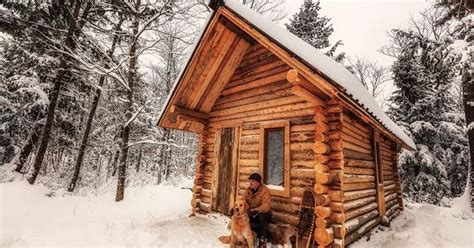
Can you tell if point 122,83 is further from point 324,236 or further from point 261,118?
point 324,236

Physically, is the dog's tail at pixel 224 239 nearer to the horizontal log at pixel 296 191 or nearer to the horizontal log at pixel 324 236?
the horizontal log at pixel 296 191

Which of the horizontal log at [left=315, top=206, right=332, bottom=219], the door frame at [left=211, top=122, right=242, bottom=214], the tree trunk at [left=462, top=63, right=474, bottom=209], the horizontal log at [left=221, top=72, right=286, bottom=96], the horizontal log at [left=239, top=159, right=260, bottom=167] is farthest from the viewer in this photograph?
the tree trunk at [left=462, top=63, right=474, bottom=209]

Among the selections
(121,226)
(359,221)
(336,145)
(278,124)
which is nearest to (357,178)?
(359,221)

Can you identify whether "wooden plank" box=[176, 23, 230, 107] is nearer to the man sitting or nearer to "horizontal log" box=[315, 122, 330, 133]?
"horizontal log" box=[315, 122, 330, 133]

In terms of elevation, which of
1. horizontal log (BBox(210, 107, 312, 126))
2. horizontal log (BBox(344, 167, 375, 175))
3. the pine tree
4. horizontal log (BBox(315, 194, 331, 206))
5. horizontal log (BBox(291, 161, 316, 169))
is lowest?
horizontal log (BBox(315, 194, 331, 206))

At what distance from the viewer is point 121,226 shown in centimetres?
743

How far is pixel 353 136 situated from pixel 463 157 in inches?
558

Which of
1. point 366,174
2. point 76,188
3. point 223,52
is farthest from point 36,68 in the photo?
point 366,174

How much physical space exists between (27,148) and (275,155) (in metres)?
12.9

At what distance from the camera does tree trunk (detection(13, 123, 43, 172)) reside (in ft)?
40.5

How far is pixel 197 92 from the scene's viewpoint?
8734 mm

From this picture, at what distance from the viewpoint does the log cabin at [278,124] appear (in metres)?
5.73

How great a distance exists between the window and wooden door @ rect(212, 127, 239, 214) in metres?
1.12

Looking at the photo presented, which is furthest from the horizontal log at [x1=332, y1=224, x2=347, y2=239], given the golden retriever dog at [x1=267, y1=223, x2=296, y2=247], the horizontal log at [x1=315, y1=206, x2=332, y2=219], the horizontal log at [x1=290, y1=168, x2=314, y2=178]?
the horizontal log at [x1=290, y1=168, x2=314, y2=178]
